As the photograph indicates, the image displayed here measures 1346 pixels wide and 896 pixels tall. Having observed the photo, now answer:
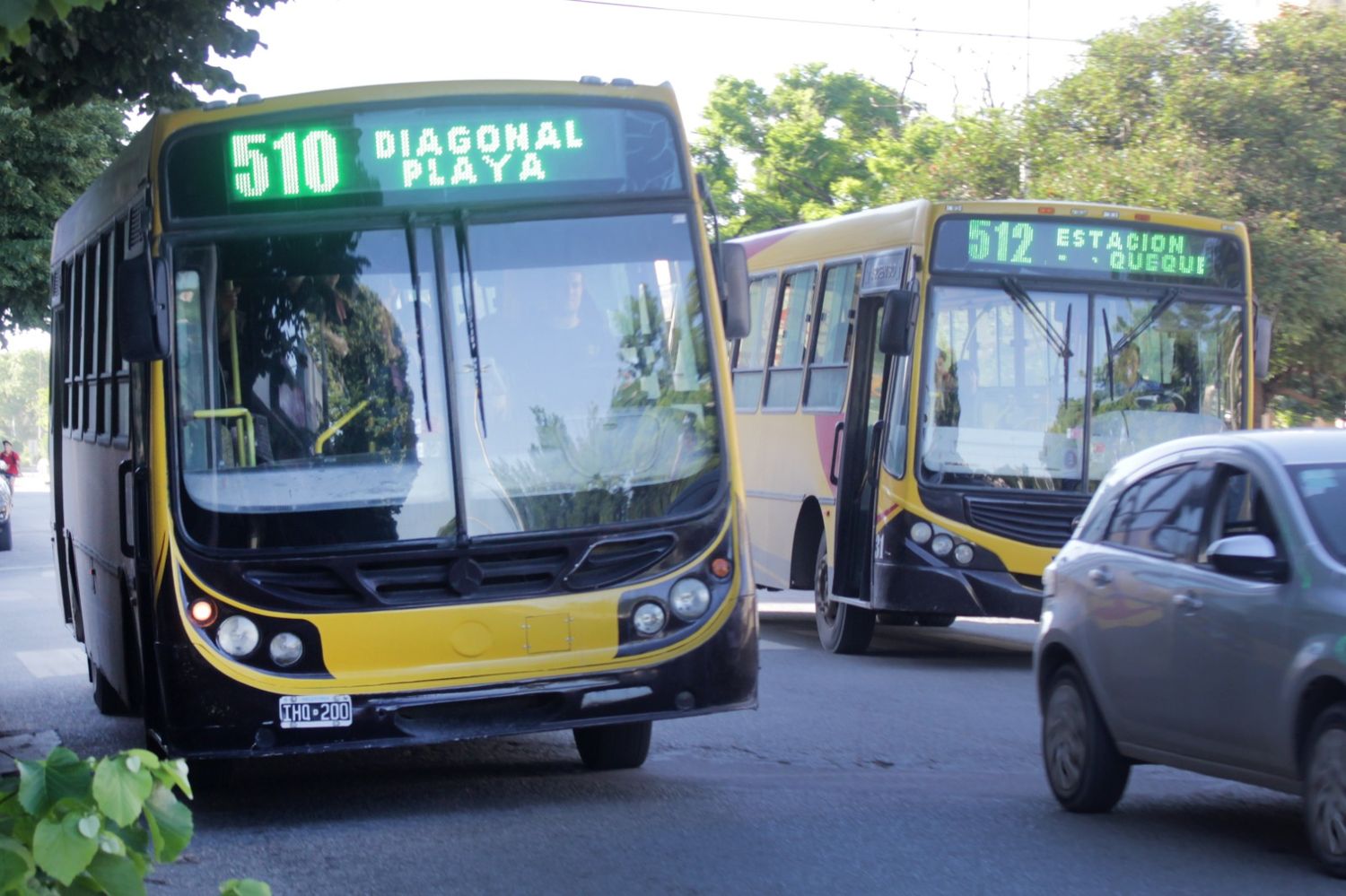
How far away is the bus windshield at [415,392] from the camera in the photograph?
8156 millimetres

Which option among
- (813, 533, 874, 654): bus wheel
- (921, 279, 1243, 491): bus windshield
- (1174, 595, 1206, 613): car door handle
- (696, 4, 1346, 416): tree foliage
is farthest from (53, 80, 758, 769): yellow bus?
(696, 4, 1346, 416): tree foliage

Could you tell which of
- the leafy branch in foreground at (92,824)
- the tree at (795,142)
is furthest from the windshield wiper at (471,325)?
the tree at (795,142)

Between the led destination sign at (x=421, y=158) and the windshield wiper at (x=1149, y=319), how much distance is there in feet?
20.1

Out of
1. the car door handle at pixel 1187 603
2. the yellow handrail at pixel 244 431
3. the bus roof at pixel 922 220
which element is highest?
the bus roof at pixel 922 220

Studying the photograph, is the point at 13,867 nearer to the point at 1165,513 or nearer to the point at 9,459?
the point at 1165,513

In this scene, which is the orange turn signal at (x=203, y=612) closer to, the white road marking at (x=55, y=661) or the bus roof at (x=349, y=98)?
the bus roof at (x=349, y=98)

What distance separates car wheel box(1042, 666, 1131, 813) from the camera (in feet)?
26.7

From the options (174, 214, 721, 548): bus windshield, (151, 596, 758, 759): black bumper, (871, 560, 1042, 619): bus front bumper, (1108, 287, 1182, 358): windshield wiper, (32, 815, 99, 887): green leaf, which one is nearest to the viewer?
(32, 815, 99, 887): green leaf

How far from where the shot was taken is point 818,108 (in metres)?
44.8

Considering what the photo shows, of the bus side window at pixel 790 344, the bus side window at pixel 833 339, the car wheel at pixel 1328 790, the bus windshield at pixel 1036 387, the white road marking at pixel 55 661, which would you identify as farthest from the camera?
the bus side window at pixel 790 344

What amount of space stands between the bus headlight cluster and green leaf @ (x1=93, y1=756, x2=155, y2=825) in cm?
971

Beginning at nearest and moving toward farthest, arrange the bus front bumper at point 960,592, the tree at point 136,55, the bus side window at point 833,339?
1. the tree at point 136,55
2. the bus front bumper at point 960,592
3. the bus side window at point 833,339

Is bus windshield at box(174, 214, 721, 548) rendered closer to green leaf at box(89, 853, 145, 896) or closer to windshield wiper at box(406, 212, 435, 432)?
windshield wiper at box(406, 212, 435, 432)

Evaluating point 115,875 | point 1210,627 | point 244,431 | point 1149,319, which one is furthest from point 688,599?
point 1149,319
